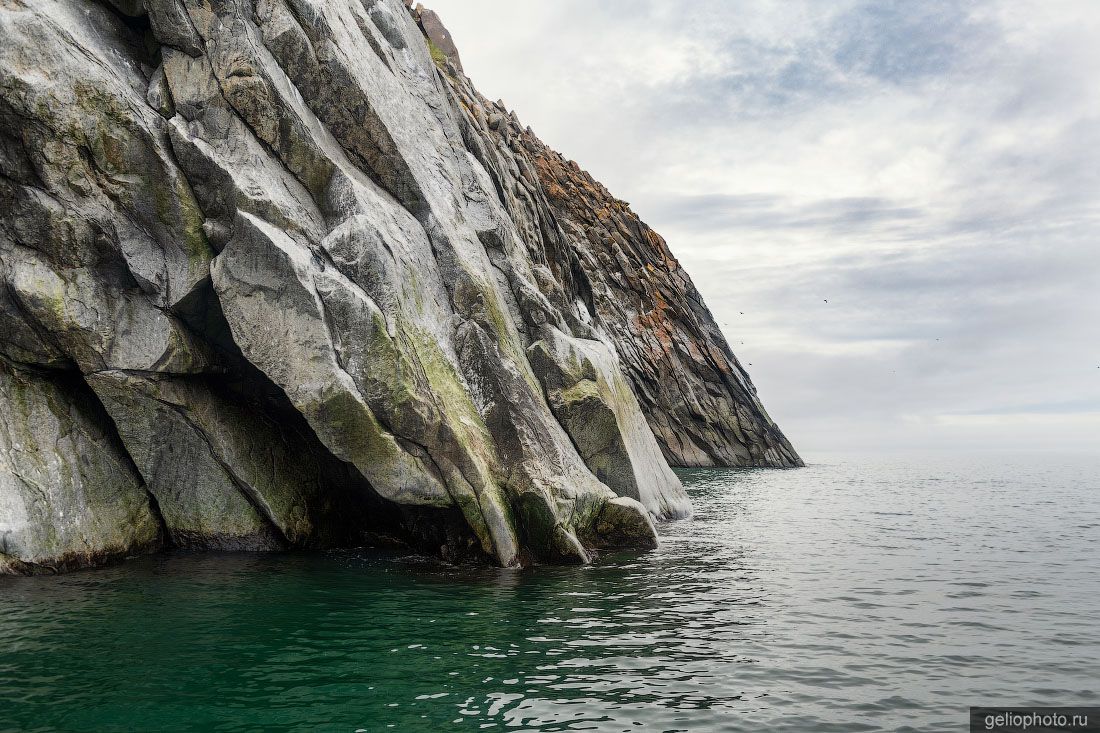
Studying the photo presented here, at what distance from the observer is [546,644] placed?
527 inches

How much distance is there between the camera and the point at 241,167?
21.5 m

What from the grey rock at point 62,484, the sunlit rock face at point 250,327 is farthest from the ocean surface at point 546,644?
the sunlit rock face at point 250,327

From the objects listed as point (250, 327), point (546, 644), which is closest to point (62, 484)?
point (250, 327)

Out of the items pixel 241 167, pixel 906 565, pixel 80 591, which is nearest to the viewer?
pixel 80 591

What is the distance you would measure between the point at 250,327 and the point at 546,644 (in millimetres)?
12559

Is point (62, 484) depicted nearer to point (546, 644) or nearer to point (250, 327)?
point (250, 327)

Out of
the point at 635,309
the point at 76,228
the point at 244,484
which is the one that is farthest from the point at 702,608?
the point at 635,309

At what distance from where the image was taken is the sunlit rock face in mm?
19234

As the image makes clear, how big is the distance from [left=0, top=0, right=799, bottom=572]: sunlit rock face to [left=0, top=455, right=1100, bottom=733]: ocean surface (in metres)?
2.27

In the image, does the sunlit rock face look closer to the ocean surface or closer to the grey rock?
the grey rock

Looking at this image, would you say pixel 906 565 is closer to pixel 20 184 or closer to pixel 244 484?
pixel 244 484

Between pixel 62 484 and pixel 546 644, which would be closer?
pixel 546 644

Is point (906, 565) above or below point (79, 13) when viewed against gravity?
below

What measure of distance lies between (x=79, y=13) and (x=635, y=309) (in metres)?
62.7
